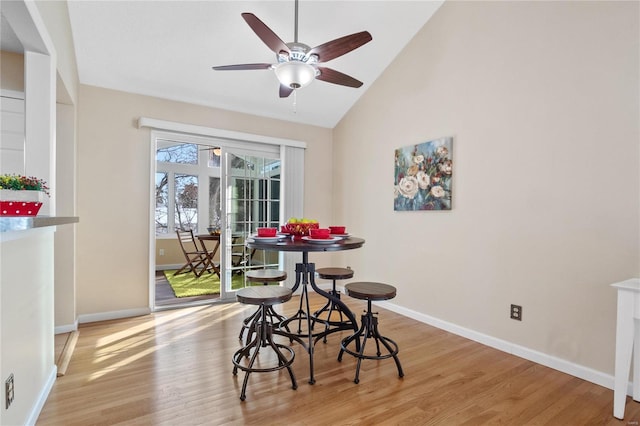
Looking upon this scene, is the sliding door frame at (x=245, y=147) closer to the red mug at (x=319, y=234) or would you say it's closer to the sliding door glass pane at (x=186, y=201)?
the red mug at (x=319, y=234)

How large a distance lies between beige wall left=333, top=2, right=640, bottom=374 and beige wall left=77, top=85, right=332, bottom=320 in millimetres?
2847

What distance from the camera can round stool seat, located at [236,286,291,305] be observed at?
214 centimetres

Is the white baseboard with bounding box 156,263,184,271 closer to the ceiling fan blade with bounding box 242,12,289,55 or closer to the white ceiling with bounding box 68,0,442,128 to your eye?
the white ceiling with bounding box 68,0,442,128

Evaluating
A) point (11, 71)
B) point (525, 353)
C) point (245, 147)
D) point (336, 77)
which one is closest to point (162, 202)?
point (245, 147)

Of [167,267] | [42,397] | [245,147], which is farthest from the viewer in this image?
[167,267]

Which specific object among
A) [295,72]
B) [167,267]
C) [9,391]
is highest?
[295,72]

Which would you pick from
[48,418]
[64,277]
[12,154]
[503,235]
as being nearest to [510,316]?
[503,235]

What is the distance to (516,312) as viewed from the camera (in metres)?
2.68

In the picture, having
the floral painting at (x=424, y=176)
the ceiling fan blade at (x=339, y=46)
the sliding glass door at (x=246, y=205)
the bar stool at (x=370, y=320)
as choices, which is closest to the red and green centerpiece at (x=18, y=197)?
the ceiling fan blade at (x=339, y=46)

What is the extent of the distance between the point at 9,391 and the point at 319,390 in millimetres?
1567

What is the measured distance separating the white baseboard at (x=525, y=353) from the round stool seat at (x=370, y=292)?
1.16 m

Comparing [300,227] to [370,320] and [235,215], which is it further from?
[235,215]

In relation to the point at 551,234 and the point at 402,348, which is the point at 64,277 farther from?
the point at 551,234

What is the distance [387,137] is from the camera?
397 cm
